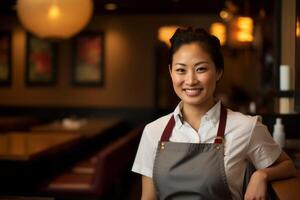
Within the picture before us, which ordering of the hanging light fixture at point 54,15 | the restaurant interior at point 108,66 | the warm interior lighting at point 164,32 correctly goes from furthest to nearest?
the warm interior lighting at point 164,32 → the restaurant interior at point 108,66 → the hanging light fixture at point 54,15

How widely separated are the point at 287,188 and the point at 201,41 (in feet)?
2.11

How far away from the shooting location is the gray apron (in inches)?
66.6

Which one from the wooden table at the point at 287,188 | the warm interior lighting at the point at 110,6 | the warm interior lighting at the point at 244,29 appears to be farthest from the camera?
the warm interior lighting at the point at 110,6

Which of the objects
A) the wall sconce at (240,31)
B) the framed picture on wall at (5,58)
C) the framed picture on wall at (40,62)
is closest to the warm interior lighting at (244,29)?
the wall sconce at (240,31)

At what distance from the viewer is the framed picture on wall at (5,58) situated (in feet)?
30.1

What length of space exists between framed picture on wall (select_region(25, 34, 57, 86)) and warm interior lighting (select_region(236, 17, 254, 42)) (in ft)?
13.8

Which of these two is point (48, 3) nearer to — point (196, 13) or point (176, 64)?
point (176, 64)

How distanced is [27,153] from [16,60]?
572 centimetres

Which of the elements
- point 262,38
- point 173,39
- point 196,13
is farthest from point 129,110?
point 173,39

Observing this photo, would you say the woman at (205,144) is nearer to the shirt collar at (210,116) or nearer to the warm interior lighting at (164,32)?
the shirt collar at (210,116)

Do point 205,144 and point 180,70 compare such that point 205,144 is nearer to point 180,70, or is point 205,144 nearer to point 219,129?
point 219,129

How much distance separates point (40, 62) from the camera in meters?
9.16

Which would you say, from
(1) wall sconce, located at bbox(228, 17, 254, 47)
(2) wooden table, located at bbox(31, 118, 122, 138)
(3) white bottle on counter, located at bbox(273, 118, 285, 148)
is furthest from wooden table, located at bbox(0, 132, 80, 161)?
(1) wall sconce, located at bbox(228, 17, 254, 47)

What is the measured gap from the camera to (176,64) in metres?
1.76
